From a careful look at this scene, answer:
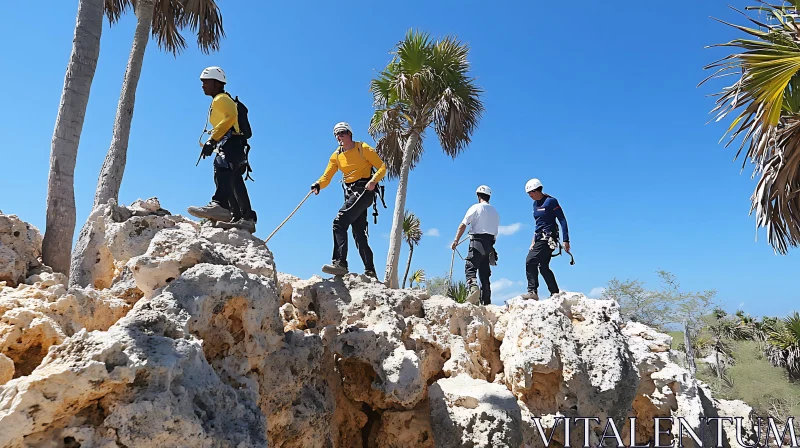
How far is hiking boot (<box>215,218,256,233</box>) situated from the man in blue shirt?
3.47 metres

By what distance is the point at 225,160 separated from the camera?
4445mm

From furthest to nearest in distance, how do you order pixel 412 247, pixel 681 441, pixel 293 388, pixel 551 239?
pixel 412 247
pixel 551 239
pixel 681 441
pixel 293 388

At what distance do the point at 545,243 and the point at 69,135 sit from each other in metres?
5.78

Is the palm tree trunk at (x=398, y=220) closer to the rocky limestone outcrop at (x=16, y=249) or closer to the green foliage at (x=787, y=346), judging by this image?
the rocky limestone outcrop at (x=16, y=249)

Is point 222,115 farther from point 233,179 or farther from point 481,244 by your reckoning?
point 481,244

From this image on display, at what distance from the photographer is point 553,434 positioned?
157 inches

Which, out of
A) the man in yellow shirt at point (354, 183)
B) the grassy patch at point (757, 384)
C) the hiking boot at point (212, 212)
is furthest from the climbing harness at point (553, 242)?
the grassy patch at point (757, 384)

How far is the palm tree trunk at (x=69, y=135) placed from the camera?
16.5 ft

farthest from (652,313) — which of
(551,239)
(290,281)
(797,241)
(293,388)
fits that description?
(293,388)

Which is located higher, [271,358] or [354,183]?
[354,183]

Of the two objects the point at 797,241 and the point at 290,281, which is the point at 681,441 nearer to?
the point at 797,241

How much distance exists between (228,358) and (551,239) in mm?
4376

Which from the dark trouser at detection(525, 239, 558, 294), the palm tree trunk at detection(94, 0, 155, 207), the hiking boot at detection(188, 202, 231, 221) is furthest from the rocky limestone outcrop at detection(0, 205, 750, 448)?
the palm tree trunk at detection(94, 0, 155, 207)

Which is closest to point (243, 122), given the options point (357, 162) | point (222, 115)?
point (222, 115)
